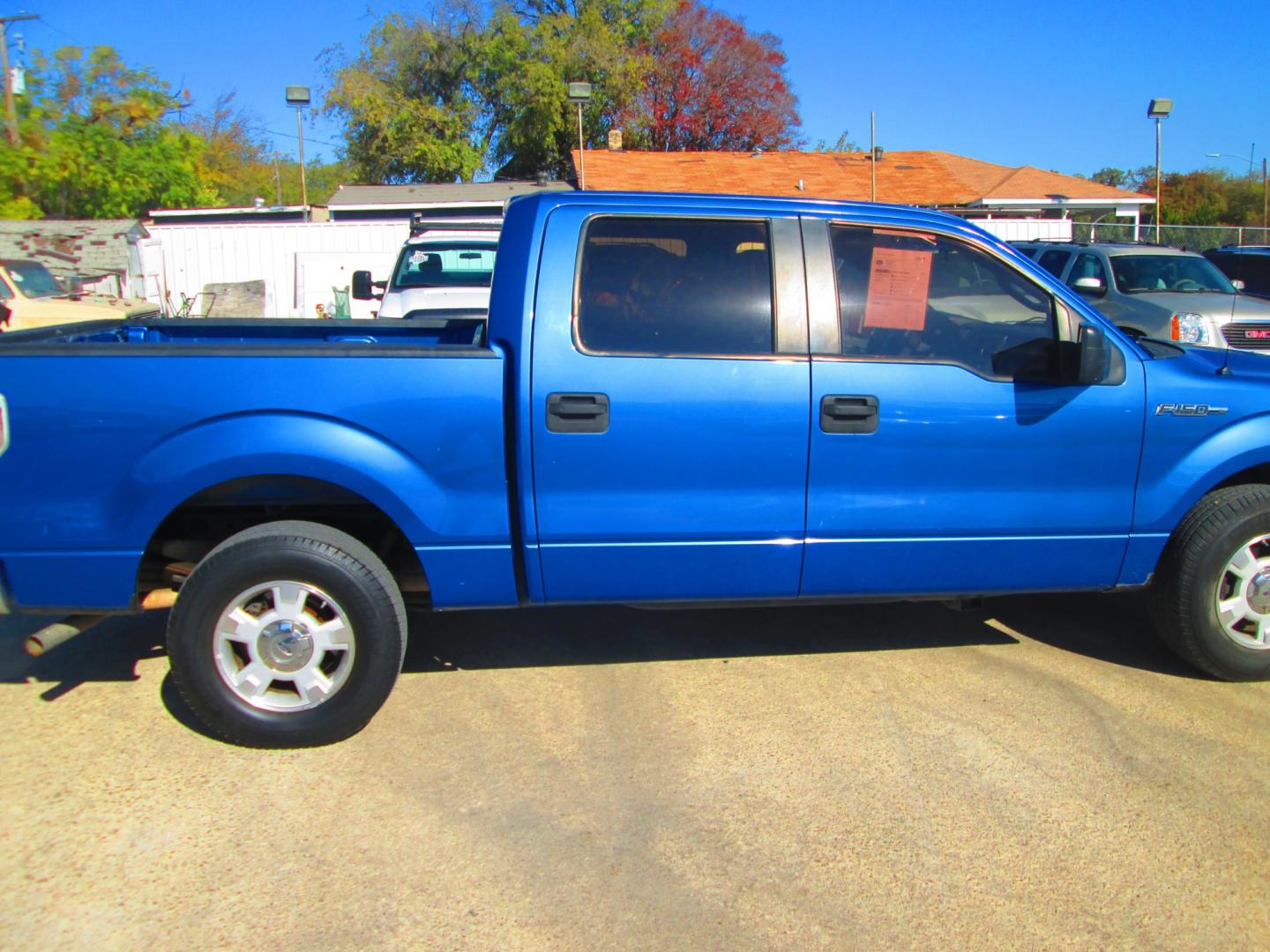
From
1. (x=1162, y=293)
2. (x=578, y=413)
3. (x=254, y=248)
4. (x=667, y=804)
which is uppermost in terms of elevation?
(x=254, y=248)

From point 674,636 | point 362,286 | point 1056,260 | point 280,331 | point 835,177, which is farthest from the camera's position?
point 835,177

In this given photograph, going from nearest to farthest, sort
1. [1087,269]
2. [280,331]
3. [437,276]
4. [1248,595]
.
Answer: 1. [1248,595]
2. [280,331]
3. [437,276]
4. [1087,269]

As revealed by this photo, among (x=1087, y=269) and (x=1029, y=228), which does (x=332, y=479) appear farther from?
(x=1029, y=228)

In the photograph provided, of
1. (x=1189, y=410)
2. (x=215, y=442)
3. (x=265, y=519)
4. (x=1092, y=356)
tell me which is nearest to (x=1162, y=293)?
(x=1189, y=410)

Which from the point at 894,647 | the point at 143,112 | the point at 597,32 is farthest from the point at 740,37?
the point at 894,647

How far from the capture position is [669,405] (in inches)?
152

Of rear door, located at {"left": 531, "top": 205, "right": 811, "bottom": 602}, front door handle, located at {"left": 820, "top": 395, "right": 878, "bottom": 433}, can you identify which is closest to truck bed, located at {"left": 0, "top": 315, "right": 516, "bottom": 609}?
rear door, located at {"left": 531, "top": 205, "right": 811, "bottom": 602}

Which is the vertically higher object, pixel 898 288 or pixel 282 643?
pixel 898 288

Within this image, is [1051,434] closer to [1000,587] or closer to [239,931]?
[1000,587]

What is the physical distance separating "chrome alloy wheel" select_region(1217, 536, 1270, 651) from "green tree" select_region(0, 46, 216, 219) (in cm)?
3331

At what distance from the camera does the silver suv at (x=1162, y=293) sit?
11.0 m

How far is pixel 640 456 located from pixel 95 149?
33.2 meters

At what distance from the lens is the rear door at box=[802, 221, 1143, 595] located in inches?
157

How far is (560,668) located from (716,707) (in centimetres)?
78
